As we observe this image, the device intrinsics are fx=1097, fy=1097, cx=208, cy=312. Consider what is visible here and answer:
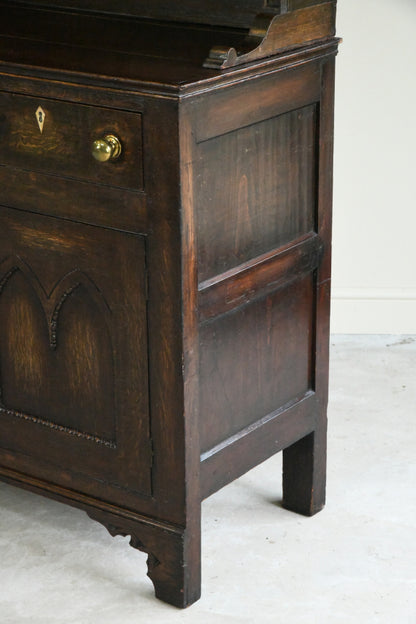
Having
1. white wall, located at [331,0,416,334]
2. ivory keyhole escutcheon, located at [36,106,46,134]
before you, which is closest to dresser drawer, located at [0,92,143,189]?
ivory keyhole escutcheon, located at [36,106,46,134]

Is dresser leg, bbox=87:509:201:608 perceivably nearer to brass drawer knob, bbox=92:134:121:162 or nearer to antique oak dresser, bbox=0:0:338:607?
antique oak dresser, bbox=0:0:338:607

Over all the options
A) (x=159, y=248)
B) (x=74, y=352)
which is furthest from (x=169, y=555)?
(x=159, y=248)

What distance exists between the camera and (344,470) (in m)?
2.96

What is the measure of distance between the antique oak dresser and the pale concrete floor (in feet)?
0.40

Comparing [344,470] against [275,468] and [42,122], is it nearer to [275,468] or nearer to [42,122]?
[275,468]

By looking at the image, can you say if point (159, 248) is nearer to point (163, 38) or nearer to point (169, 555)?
point (163, 38)

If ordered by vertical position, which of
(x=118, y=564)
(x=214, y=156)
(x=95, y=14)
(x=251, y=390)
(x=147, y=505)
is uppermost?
(x=95, y=14)

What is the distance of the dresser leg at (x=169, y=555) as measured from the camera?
2334 mm

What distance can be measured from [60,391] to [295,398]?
0.56m

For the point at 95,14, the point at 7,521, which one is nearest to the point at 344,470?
the point at 7,521

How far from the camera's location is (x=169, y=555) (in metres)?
2.35

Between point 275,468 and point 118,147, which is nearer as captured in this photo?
point 118,147

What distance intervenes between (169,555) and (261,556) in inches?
12.2

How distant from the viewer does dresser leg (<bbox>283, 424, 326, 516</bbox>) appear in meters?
2.71
